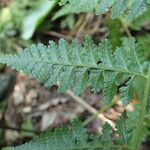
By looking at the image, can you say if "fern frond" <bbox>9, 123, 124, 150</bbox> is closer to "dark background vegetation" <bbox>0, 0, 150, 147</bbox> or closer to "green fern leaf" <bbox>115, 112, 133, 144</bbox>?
"green fern leaf" <bbox>115, 112, 133, 144</bbox>

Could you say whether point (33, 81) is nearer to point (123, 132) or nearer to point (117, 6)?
point (123, 132)

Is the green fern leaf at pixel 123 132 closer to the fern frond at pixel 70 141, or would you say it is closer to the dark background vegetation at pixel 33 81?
the fern frond at pixel 70 141

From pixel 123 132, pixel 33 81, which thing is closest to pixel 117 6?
pixel 123 132

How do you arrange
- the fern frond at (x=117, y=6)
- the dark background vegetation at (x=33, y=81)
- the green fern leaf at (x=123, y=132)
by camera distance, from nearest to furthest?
1. the fern frond at (x=117, y=6)
2. the green fern leaf at (x=123, y=132)
3. the dark background vegetation at (x=33, y=81)

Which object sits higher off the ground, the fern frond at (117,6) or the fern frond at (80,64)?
the fern frond at (117,6)

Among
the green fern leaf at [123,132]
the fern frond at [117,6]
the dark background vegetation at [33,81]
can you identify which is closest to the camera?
the fern frond at [117,6]

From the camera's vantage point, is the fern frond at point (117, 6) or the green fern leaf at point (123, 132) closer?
the fern frond at point (117, 6)

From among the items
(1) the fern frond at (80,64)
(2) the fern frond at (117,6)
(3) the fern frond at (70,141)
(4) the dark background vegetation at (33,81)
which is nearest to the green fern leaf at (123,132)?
(3) the fern frond at (70,141)

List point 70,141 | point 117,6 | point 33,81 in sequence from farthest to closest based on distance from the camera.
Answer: point 33,81 < point 70,141 < point 117,6
